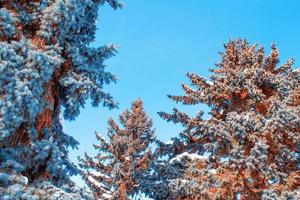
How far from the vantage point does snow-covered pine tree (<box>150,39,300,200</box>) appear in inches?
501

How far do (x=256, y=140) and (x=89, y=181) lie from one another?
1160 centimetres

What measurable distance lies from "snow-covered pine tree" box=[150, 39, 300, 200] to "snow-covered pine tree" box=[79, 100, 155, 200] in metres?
2.48

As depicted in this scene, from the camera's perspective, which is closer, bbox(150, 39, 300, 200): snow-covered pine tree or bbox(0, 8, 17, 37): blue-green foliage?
bbox(0, 8, 17, 37): blue-green foliage

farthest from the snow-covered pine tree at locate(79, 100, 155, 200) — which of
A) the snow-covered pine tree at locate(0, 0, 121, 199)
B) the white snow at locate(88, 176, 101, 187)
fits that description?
the snow-covered pine tree at locate(0, 0, 121, 199)

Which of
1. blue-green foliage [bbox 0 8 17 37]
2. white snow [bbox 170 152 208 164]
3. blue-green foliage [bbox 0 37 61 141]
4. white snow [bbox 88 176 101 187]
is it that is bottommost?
blue-green foliage [bbox 0 37 61 141]

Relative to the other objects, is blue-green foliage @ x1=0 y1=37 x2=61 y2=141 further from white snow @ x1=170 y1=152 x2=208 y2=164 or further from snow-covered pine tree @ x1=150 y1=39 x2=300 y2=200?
white snow @ x1=170 y1=152 x2=208 y2=164

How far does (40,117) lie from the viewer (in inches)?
359

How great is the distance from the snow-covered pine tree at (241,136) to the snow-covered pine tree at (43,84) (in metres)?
5.49

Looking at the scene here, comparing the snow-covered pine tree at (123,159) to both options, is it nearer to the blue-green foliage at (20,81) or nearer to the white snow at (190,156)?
the white snow at (190,156)

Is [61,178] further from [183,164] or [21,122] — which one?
[183,164]

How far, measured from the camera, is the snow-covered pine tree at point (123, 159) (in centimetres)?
1966

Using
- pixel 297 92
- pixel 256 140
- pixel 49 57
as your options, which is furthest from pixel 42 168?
pixel 297 92

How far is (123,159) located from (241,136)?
965 centimetres

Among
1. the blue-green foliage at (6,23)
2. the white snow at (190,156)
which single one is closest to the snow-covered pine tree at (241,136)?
the white snow at (190,156)
